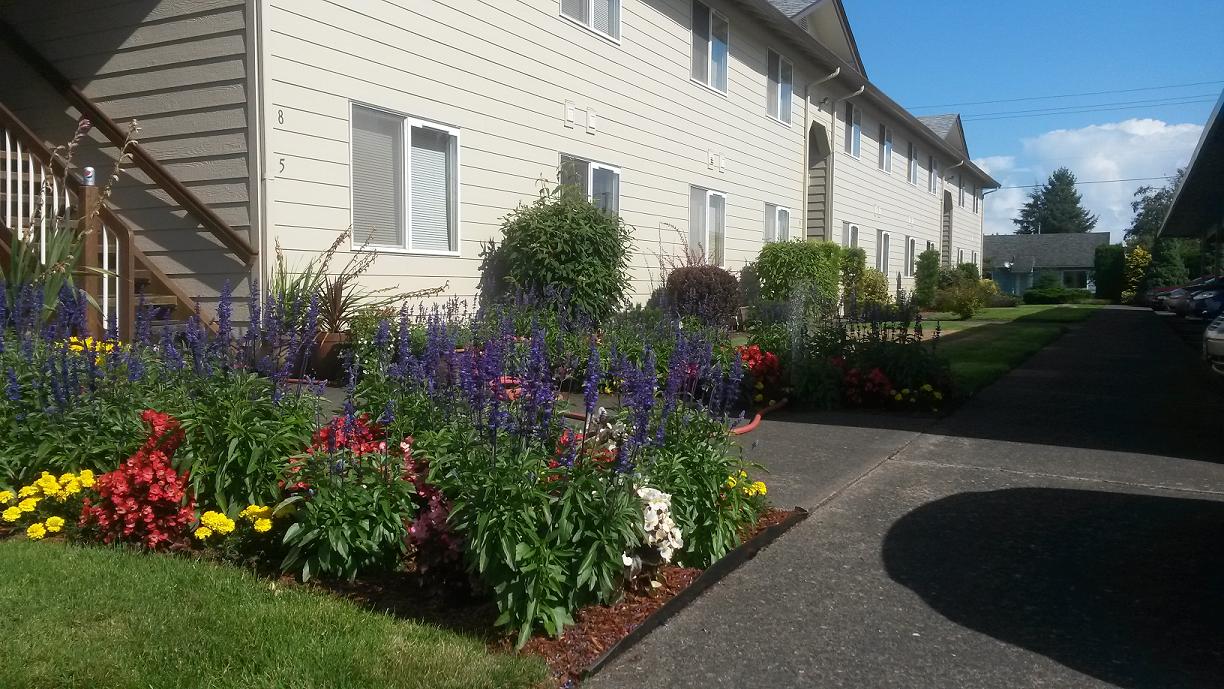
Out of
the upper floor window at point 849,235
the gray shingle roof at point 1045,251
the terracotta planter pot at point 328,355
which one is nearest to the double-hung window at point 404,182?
the terracotta planter pot at point 328,355

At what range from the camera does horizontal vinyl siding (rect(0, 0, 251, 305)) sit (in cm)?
819

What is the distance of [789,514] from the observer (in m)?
5.28

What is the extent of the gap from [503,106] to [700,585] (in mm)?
7878

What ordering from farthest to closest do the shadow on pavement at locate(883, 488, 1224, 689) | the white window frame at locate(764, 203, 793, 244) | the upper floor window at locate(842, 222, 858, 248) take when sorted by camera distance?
the upper floor window at locate(842, 222, 858, 248) → the white window frame at locate(764, 203, 793, 244) → the shadow on pavement at locate(883, 488, 1224, 689)

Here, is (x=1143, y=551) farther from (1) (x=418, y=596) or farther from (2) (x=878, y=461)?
(1) (x=418, y=596)

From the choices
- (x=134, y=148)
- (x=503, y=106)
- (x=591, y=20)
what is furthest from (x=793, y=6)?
(x=134, y=148)

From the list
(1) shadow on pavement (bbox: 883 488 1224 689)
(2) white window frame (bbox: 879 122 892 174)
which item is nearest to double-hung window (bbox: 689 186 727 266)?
(1) shadow on pavement (bbox: 883 488 1224 689)

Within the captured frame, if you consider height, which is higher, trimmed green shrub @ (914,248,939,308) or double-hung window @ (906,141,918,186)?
double-hung window @ (906,141,918,186)

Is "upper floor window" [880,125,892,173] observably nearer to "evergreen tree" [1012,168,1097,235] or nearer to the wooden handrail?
the wooden handrail

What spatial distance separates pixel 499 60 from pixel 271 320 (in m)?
6.45

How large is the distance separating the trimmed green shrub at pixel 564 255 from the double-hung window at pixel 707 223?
4.40 metres

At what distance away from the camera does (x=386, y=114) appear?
368 inches

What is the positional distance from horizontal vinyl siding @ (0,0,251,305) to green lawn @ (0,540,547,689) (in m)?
4.74

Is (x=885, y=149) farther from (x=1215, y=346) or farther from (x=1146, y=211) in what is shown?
(x=1146, y=211)
